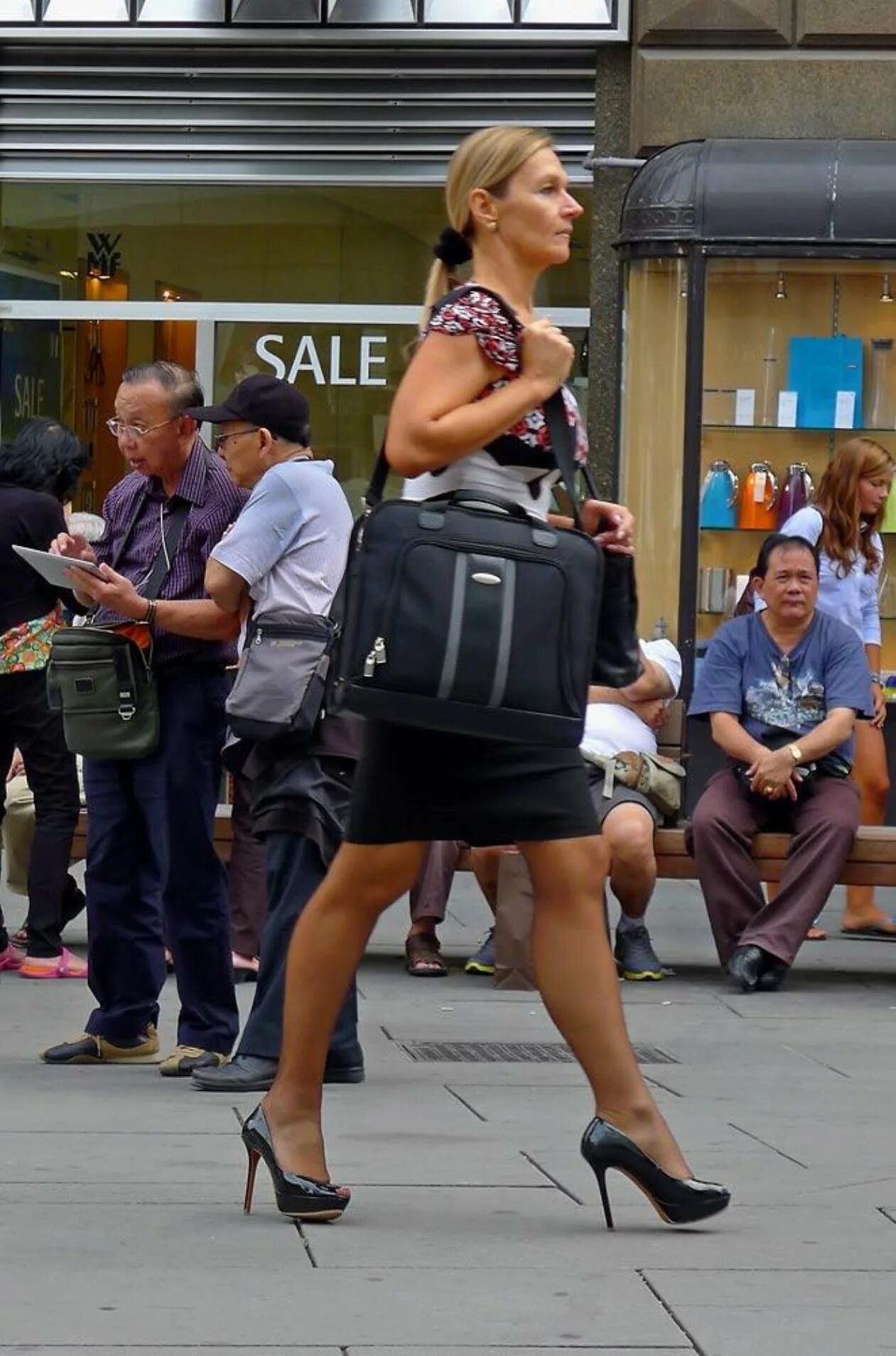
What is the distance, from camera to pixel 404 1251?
14.0ft

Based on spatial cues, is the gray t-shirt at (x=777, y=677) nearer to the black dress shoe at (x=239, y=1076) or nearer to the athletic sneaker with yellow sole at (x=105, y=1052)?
the athletic sneaker with yellow sole at (x=105, y=1052)

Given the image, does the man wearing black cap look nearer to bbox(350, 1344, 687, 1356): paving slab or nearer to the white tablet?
the white tablet

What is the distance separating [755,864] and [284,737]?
2.80m

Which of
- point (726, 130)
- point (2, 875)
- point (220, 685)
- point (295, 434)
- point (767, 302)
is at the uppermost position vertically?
point (726, 130)

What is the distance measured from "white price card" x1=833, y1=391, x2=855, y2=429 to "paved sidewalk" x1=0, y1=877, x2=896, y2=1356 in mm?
5088

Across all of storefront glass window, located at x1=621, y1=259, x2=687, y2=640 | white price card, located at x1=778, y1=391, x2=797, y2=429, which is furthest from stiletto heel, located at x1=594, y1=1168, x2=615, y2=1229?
white price card, located at x1=778, y1=391, x2=797, y2=429

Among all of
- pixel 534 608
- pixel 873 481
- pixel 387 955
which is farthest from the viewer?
pixel 873 481

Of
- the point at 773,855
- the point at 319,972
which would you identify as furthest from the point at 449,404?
the point at 773,855

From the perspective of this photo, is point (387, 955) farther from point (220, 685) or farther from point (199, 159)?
point (199, 159)

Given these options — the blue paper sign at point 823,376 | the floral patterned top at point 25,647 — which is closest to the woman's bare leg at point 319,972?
the floral patterned top at point 25,647

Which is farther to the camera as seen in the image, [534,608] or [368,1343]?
[534,608]

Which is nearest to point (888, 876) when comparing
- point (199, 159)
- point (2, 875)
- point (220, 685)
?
point (220, 685)

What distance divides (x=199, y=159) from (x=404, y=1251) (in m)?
9.38

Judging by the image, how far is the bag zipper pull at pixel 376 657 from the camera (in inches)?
165
